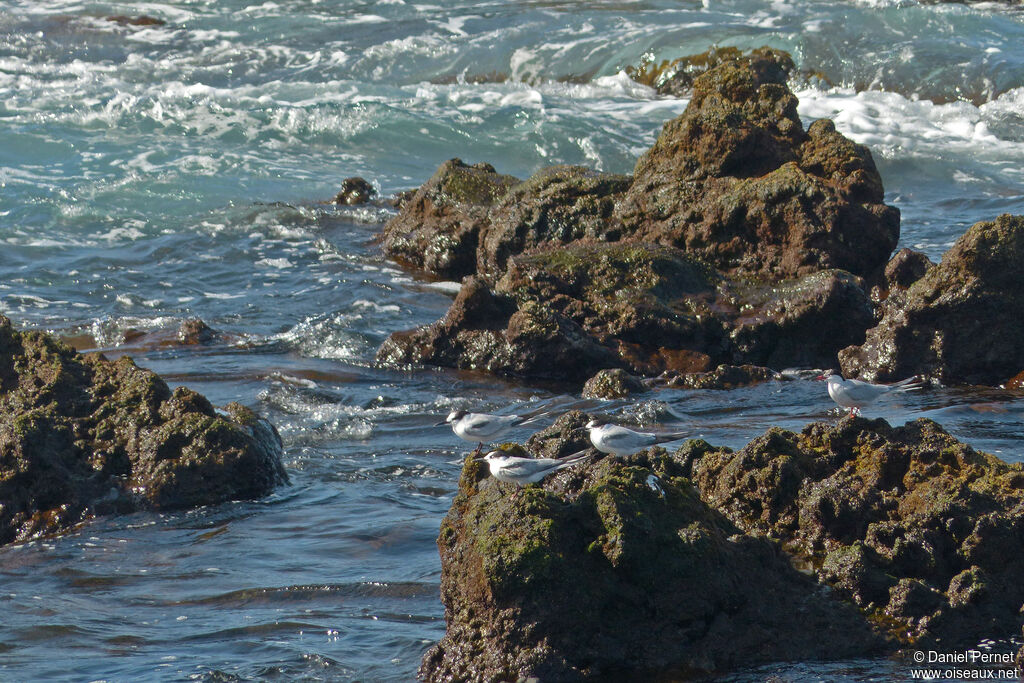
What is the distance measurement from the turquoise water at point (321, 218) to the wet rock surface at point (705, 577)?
0.66 feet

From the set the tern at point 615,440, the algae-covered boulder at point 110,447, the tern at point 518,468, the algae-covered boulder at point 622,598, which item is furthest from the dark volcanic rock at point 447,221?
the algae-covered boulder at point 622,598

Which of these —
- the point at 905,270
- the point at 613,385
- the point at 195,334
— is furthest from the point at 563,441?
the point at 195,334

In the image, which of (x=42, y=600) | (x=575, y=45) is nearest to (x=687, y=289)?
(x=42, y=600)

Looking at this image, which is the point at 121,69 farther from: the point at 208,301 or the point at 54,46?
the point at 208,301

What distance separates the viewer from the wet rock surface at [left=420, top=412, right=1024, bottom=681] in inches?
166

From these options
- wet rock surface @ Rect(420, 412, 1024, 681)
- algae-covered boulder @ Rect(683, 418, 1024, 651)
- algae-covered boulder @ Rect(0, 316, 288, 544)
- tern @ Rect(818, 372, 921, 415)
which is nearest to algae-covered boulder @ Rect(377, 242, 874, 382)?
tern @ Rect(818, 372, 921, 415)

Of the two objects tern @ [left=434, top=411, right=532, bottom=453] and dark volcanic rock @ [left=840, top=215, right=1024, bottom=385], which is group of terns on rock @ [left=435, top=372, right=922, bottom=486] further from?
Answer: dark volcanic rock @ [left=840, top=215, right=1024, bottom=385]

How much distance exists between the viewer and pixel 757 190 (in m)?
10.5

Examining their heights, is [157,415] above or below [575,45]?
below

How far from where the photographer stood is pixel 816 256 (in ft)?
33.1

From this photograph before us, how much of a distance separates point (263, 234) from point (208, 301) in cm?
270

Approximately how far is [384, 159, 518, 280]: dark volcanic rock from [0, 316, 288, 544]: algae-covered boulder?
5495 millimetres

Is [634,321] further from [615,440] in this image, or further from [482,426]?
[615,440]

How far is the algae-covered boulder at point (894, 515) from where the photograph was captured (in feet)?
14.4
